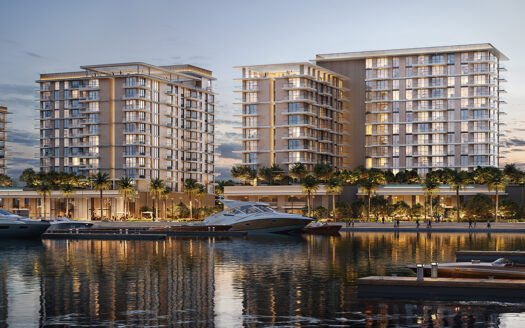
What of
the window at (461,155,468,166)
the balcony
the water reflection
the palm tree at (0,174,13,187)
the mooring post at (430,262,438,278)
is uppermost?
the balcony

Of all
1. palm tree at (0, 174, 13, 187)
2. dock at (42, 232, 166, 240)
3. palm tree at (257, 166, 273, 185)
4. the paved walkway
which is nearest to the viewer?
dock at (42, 232, 166, 240)

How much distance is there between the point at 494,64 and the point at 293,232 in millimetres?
89278

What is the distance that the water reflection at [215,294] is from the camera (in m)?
25.3

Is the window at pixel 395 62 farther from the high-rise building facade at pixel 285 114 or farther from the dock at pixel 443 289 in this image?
the dock at pixel 443 289

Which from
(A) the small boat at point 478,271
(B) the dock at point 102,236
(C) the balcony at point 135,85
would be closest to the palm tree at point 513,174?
(C) the balcony at point 135,85

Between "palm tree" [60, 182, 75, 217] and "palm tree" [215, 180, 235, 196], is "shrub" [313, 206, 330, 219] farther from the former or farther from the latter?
"palm tree" [60, 182, 75, 217]

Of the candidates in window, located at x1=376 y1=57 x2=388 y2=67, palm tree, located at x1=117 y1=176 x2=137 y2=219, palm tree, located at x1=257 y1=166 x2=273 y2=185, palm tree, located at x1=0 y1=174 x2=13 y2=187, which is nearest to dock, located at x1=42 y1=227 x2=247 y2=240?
palm tree, located at x1=117 y1=176 x2=137 y2=219

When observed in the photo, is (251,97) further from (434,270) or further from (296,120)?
(434,270)

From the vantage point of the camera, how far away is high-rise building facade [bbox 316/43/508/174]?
16562 cm

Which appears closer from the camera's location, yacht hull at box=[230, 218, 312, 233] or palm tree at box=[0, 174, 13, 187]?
yacht hull at box=[230, 218, 312, 233]

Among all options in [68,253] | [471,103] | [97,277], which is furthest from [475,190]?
[97,277]

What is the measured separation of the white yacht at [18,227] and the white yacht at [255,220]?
22737 millimetres

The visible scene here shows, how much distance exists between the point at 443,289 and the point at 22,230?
66.3 metres

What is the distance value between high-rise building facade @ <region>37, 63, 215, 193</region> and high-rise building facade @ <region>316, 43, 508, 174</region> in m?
40.8
